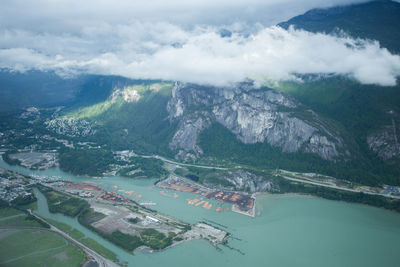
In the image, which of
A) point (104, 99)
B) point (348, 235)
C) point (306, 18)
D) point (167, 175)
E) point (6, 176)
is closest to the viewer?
point (348, 235)

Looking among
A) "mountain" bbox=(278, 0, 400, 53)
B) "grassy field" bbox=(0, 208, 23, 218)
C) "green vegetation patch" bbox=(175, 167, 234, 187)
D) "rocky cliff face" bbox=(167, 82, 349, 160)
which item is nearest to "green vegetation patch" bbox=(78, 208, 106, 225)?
"grassy field" bbox=(0, 208, 23, 218)

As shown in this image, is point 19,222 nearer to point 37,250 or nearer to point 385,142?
point 37,250

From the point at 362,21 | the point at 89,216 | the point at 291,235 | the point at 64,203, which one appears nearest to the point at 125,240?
the point at 89,216

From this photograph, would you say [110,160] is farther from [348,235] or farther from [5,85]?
[5,85]

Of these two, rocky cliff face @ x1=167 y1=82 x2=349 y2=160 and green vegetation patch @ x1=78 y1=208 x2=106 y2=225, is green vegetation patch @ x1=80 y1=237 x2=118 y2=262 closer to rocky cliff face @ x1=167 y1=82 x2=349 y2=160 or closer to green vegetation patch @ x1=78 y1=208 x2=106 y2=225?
green vegetation patch @ x1=78 y1=208 x2=106 y2=225

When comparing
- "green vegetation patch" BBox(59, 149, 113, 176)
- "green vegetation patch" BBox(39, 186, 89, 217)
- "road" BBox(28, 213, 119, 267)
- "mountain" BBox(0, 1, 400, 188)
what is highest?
"mountain" BBox(0, 1, 400, 188)

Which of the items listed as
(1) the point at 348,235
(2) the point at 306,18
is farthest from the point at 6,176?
(2) the point at 306,18
